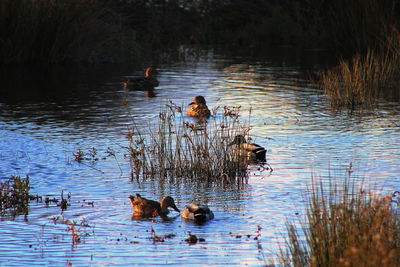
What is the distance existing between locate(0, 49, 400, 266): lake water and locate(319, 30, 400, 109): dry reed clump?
26.7 inches

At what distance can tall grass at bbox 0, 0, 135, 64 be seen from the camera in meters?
29.9

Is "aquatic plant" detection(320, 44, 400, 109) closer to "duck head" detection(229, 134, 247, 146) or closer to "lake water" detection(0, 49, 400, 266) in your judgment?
"lake water" detection(0, 49, 400, 266)

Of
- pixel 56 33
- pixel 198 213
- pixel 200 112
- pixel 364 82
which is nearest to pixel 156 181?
pixel 198 213

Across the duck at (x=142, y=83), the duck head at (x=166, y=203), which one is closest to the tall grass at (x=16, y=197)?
the duck head at (x=166, y=203)

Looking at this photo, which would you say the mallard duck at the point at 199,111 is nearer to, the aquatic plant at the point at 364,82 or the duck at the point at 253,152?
the aquatic plant at the point at 364,82

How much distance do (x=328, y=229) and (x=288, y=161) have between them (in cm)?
581

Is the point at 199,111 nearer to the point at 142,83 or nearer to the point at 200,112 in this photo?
the point at 200,112

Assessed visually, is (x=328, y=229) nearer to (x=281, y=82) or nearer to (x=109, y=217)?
→ (x=109, y=217)

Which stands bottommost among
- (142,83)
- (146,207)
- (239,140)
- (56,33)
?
(146,207)

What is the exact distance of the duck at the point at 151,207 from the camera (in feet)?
30.8

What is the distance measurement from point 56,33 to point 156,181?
20445 mm

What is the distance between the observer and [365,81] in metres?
21.6

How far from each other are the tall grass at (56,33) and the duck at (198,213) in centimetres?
2236

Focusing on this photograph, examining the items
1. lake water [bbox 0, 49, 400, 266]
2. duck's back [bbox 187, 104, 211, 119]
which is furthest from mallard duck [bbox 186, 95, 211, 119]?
lake water [bbox 0, 49, 400, 266]
